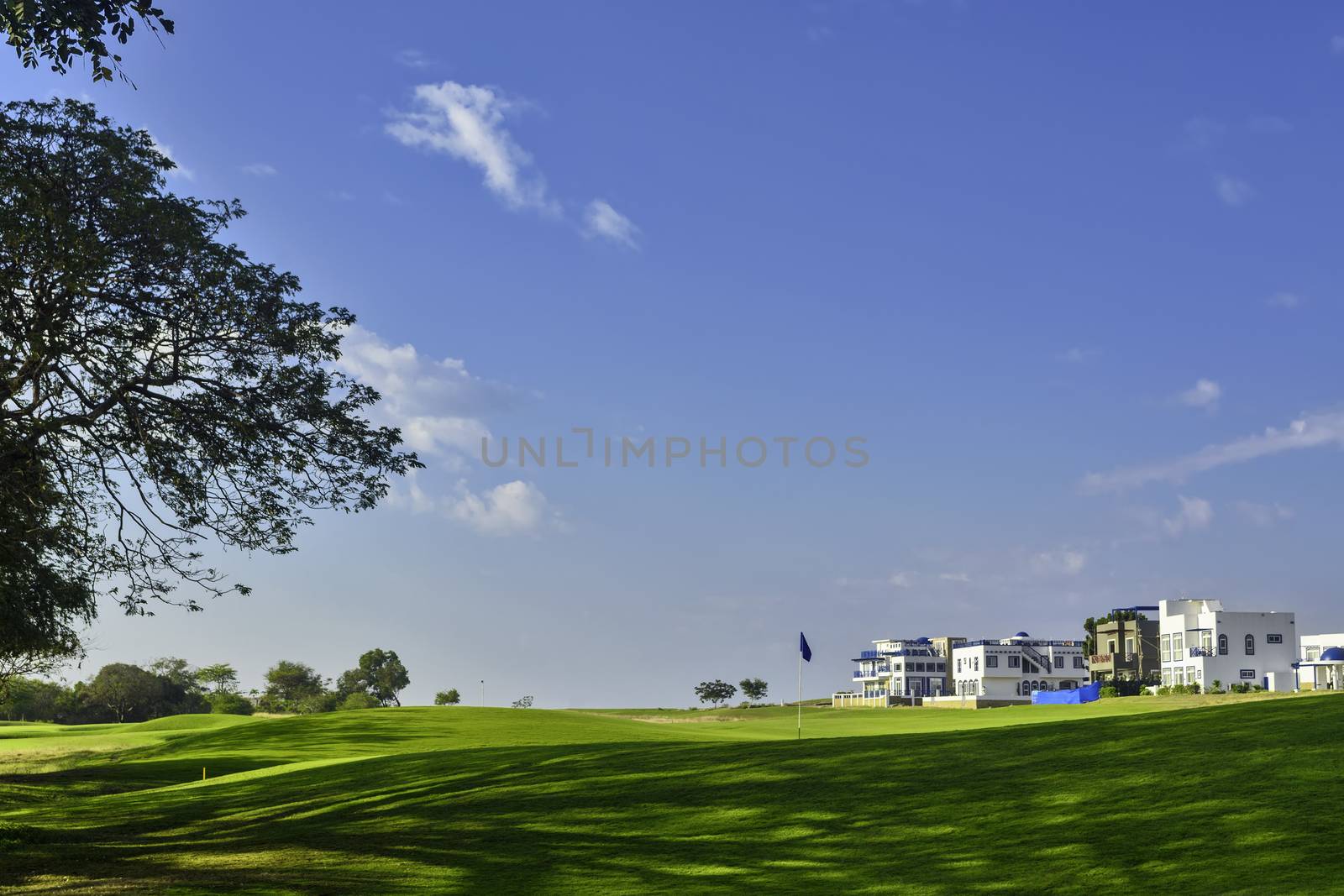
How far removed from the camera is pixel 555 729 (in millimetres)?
54906

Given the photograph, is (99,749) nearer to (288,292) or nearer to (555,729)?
(555,729)

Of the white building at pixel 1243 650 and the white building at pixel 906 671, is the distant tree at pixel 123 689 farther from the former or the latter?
the white building at pixel 1243 650

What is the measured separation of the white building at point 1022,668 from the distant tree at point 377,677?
6576cm

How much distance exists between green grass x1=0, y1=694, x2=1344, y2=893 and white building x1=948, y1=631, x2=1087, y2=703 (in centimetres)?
10619

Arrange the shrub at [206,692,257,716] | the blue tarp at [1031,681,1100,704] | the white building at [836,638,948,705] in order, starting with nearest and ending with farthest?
the blue tarp at [1031,681,1100,704] → the shrub at [206,692,257,716] → the white building at [836,638,948,705]

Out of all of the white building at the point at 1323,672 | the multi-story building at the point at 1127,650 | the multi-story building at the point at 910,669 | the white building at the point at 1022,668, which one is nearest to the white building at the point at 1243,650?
the white building at the point at 1323,672

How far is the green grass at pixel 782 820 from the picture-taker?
15617 millimetres

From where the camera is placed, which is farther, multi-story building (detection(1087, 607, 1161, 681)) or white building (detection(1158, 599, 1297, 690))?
multi-story building (detection(1087, 607, 1161, 681))

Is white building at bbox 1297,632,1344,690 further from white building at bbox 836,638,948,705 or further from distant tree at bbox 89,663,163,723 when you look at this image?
distant tree at bbox 89,663,163,723

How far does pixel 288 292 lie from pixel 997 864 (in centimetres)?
1820

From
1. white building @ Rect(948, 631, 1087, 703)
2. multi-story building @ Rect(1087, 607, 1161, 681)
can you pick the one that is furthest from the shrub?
multi-story building @ Rect(1087, 607, 1161, 681)

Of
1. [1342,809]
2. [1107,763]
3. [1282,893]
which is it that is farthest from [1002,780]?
[1282,893]

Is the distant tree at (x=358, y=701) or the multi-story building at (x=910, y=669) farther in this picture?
the multi-story building at (x=910, y=669)

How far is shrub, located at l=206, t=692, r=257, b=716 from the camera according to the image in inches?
4245
